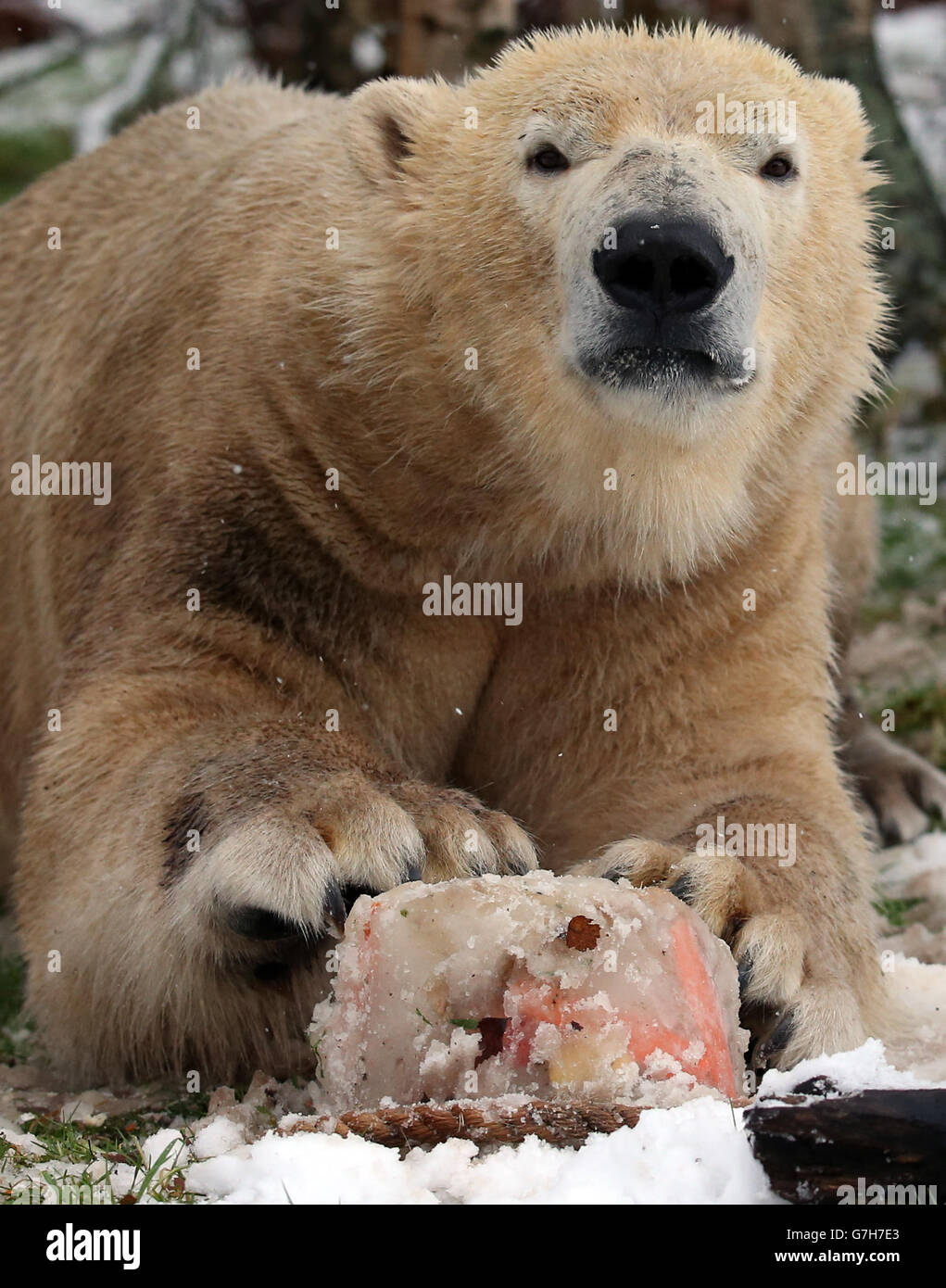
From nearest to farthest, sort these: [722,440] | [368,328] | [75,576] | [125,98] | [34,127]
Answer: [722,440] → [368,328] → [75,576] → [125,98] → [34,127]

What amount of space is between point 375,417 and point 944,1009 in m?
2.15

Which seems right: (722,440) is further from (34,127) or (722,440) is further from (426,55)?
(34,127)

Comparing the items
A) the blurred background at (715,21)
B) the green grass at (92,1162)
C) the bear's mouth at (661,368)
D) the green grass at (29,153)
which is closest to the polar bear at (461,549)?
the bear's mouth at (661,368)

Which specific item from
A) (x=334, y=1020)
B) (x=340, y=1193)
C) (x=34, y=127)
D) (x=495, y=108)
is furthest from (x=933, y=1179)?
(x=34, y=127)

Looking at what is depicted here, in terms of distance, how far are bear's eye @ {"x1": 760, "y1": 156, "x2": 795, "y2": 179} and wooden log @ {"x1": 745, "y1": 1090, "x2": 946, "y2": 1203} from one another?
2.36 metres

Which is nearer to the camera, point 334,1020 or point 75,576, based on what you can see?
point 334,1020

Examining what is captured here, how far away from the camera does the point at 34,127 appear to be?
1202 cm

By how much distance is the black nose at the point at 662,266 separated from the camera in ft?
11.4

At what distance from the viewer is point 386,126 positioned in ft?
15.0

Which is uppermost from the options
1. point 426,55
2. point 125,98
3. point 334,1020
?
point 125,98

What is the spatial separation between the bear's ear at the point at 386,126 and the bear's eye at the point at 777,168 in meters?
0.98

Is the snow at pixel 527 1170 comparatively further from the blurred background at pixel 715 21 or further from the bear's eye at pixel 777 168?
the blurred background at pixel 715 21
